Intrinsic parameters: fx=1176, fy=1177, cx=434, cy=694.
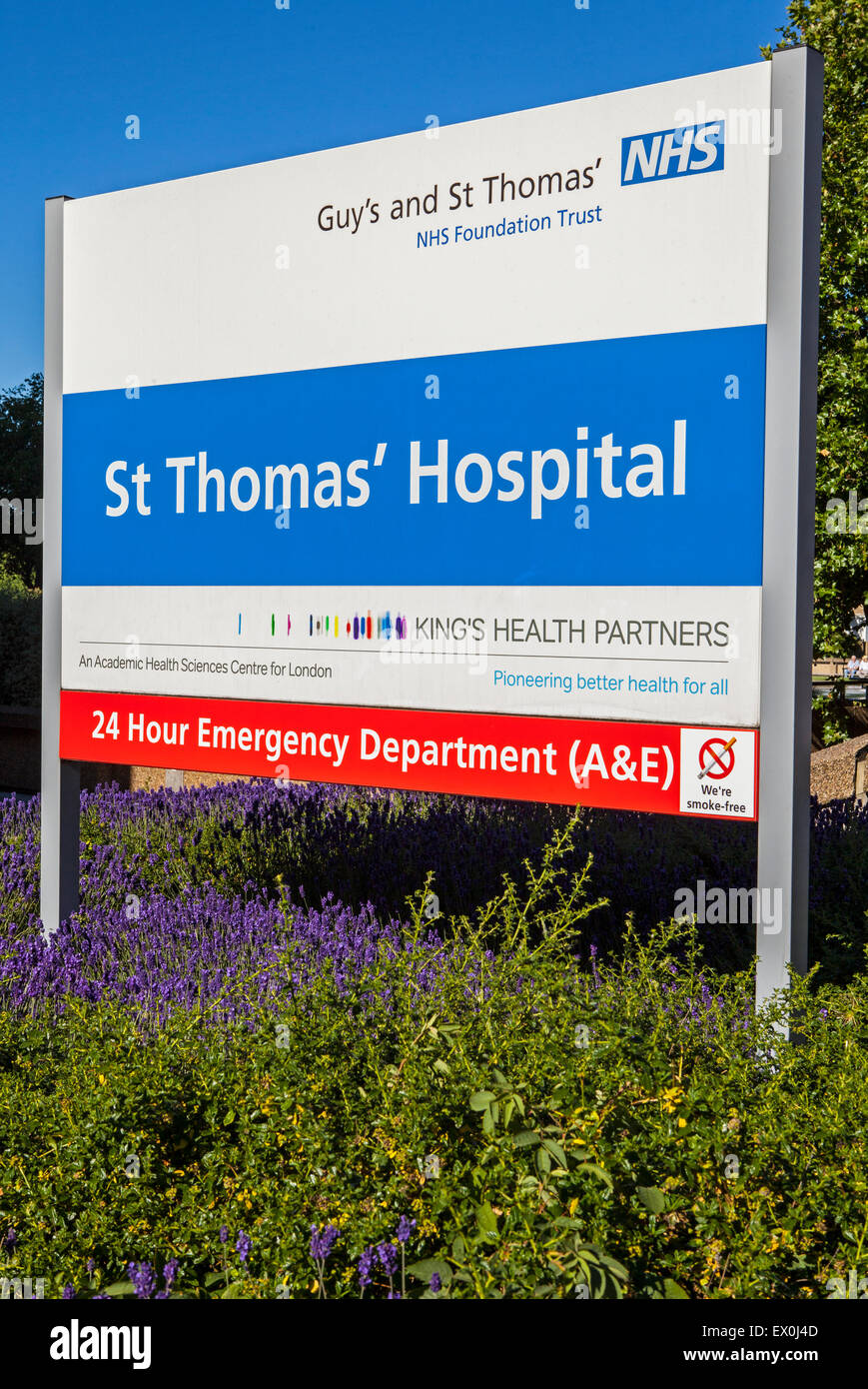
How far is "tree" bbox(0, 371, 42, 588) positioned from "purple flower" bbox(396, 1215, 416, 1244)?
34023mm

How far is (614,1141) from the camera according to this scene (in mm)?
2871

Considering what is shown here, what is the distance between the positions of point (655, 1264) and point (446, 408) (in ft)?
11.5

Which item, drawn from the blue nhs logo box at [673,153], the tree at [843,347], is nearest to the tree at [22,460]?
the tree at [843,347]

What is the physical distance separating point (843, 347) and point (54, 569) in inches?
440

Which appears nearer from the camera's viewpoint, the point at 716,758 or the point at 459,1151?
the point at 459,1151

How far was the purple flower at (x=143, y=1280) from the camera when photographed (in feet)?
8.27

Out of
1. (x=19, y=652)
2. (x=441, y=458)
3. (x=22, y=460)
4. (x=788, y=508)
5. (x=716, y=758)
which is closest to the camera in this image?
(x=788, y=508)

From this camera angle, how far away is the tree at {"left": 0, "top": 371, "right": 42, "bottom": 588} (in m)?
35.8

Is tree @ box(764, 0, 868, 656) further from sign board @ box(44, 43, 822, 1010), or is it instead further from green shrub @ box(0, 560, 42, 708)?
green shrub @ box(0, 560, 42, 708)

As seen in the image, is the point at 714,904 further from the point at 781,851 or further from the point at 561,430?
the point at 561,430

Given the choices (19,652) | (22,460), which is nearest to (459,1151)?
(19,652)

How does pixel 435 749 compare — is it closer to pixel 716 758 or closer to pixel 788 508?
pixel 716 758

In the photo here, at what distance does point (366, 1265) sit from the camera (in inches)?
98.9
